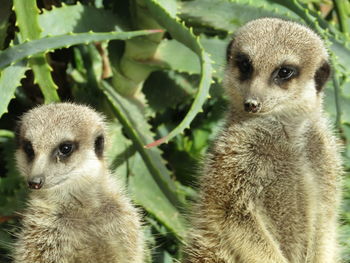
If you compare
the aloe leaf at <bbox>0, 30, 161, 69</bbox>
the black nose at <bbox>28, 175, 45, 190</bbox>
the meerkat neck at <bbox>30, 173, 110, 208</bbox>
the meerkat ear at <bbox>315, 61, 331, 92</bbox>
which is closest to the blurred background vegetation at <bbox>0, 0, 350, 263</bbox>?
the aloe leaf at <bbox>0, 30, 161, 69</bbox>

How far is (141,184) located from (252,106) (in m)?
0.87

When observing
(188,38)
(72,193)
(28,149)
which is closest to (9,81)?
(28,149)

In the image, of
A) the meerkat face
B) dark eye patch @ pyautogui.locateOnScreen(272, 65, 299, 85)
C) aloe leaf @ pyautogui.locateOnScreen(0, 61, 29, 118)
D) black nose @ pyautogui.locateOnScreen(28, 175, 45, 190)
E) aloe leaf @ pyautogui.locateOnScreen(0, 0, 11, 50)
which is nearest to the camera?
black nose @ pyautogui.locateOnScreen(28, 175, 45, 190)

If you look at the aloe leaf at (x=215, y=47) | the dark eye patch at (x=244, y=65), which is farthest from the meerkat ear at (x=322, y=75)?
the aloe leaf at (x=215, y=47)

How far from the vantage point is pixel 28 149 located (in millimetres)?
2961

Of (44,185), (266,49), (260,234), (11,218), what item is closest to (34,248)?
(44,185)

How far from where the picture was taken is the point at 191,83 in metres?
4.00

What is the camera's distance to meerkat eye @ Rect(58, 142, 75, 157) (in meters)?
2.93

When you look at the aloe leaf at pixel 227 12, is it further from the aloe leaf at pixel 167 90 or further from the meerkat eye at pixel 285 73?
the meerkat eye at pixel 285 73

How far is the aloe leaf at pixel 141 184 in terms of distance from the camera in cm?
350

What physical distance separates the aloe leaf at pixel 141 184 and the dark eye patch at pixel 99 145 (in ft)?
1.19

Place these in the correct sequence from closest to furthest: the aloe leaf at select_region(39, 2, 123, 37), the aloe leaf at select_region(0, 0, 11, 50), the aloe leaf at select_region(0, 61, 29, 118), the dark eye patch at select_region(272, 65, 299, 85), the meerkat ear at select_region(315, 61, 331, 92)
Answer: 1. the dark eye patch at select_region(272, 65, 299, 85)
2. the meerkat ear at select_region(315, 61, 331, 92)
3. the aloe leaf at select_region(0, 61, 29, 118)
4. the aloe leaf at select_region(39, 2, 123, 37)
5. the aloe leaf at select_region(0, 0, 11, 50)

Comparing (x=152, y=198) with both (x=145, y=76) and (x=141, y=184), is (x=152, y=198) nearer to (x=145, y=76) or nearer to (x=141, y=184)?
(x=141, y=184)

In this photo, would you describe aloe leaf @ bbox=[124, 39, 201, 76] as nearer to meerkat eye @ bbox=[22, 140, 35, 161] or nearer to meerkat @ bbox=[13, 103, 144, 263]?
meerkat @ bbox=[13, 103, 144, 263]
